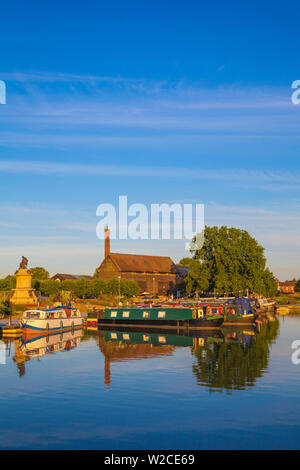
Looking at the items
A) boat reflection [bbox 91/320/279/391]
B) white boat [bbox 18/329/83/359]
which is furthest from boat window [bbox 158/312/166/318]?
white boat [bbox 18/329/83/359]

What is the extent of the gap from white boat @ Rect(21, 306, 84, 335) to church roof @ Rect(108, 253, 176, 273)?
2858 inches

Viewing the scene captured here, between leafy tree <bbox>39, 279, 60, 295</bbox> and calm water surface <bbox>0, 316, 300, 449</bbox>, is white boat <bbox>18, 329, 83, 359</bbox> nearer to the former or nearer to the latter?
calm water surface <bbox>0, 316, 300, 449</bbox>

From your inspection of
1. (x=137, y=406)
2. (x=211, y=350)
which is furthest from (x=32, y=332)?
(x=137, y=406)

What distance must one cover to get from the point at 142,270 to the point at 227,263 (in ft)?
164

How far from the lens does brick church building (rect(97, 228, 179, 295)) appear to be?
452 ft

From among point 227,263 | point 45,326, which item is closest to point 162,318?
point 45,326

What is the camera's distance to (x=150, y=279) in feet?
469

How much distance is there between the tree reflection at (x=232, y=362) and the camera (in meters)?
29.1

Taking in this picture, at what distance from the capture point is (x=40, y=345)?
48.2 metres

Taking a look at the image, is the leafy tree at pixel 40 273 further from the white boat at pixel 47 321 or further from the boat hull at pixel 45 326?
the boat hull at pixel 45 326

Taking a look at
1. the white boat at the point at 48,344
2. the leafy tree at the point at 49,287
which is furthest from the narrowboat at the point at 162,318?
the leafy tree at the point at 49,287

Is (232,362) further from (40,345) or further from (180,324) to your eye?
(180,324)
